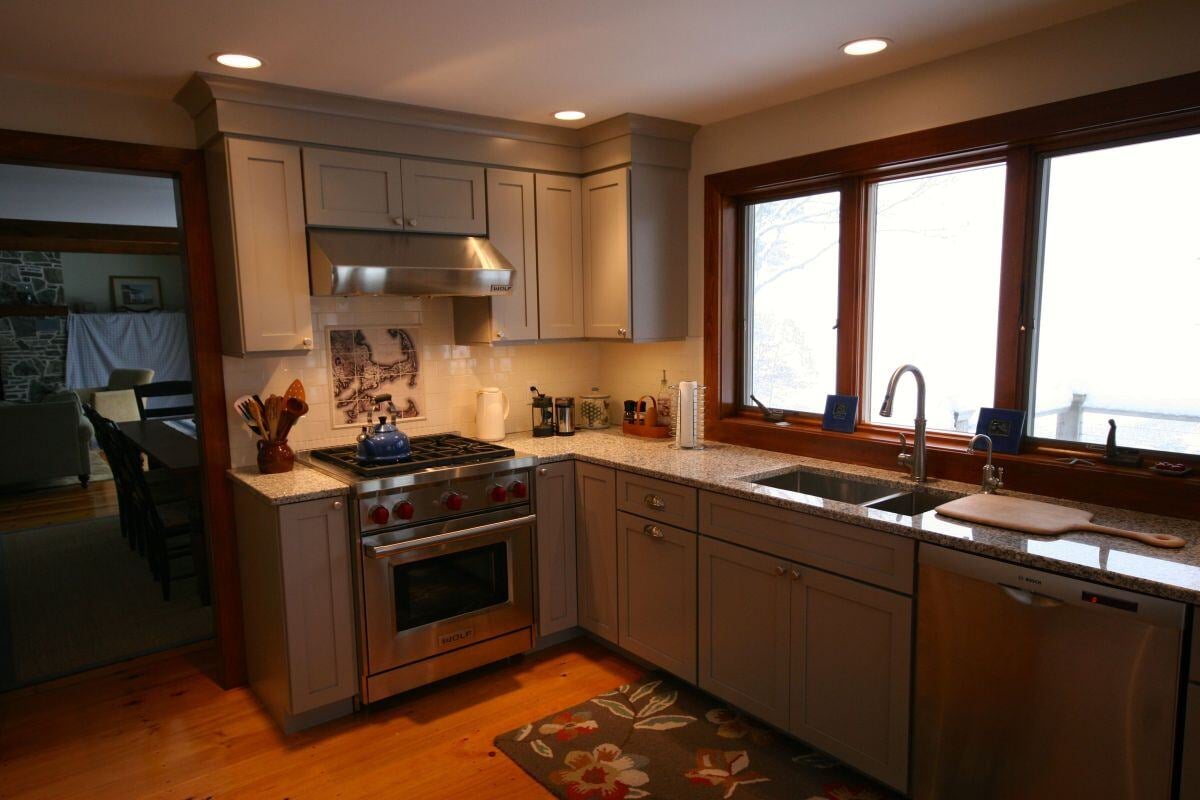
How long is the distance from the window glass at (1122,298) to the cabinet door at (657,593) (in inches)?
52.9

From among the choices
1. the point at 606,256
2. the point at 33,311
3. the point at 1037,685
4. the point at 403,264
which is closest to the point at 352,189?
the point at 403,264

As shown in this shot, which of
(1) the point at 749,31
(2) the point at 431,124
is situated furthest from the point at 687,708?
(2) the point at 431,124

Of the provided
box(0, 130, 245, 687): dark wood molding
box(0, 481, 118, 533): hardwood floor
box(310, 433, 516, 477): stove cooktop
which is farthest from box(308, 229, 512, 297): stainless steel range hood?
box(0, 481, 118, 533): hardwood floor

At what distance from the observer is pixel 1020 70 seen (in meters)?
2.44

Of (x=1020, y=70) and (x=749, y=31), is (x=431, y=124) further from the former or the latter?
(x=1020, y=70)

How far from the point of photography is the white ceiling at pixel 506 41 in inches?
83.1

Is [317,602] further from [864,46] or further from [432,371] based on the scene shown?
[864,46]

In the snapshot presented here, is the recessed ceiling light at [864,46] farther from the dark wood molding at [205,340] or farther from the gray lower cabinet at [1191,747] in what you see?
the dark wood molding at [205,340]

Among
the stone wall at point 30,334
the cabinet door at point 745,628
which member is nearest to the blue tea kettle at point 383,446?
the cabinet door at point 745,628

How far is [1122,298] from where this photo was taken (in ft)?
7.74

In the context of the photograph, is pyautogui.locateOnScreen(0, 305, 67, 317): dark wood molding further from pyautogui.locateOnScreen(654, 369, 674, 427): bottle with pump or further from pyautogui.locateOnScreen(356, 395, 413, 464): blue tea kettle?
pyautogui.locateOnScreen(654, 369, 674, 427): bottle with pump

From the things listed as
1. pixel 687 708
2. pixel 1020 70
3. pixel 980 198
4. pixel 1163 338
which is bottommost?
pixel 687 708

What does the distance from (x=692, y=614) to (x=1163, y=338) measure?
1794 mm

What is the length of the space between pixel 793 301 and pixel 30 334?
9.26 metres
